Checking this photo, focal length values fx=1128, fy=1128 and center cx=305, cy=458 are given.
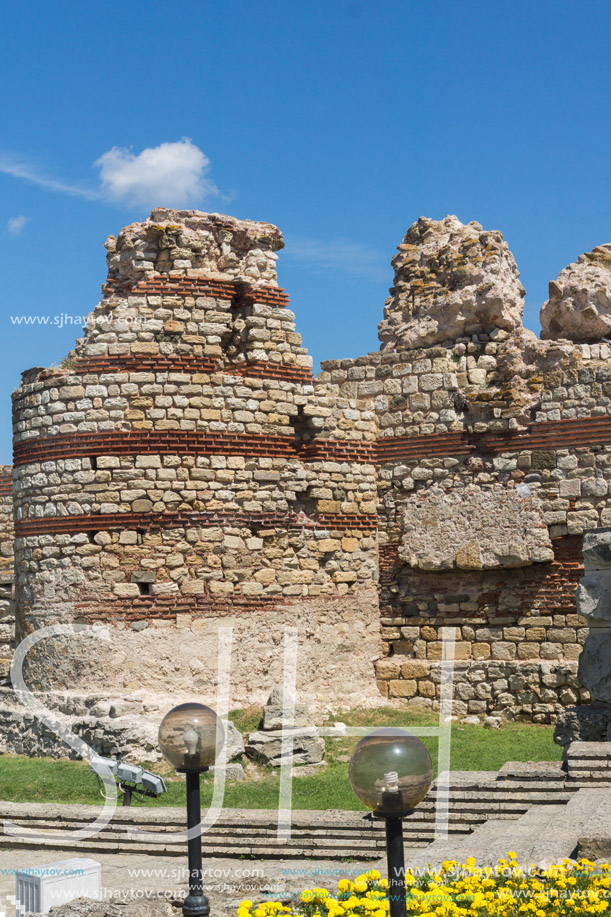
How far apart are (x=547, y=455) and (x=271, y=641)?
3.90 metres

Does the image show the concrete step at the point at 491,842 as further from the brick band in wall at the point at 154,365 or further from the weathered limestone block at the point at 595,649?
the brick band in wall at the point at 154,365

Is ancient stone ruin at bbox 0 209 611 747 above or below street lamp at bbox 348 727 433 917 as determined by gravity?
above

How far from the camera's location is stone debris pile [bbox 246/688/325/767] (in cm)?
1084

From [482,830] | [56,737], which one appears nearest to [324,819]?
[482,830]

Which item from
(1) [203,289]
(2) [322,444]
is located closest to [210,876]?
(2) [322,444]

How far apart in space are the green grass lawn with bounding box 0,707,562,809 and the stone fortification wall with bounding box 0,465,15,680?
134 inches

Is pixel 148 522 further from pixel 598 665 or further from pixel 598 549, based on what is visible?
pixel 598 665

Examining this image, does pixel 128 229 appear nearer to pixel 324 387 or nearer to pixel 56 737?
pixel 324 387

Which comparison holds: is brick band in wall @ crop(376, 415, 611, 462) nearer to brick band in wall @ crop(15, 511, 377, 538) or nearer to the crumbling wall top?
brick band in wall @ crop(15, 511, 377, 538)

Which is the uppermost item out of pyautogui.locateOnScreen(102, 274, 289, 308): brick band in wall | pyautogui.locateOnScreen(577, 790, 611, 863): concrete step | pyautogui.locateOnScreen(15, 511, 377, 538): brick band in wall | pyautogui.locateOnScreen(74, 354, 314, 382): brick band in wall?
pyautogui.locateOnScreen(102, 274, 289, 308): brick band in wall

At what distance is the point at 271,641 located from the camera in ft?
42.0

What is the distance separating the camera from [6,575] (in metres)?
16.0

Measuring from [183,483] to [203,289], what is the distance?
2.27 metres

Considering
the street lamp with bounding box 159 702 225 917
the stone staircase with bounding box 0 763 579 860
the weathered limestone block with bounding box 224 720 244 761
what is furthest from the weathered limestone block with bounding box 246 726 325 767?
the street lamp with bounding box 159 702 225 917
